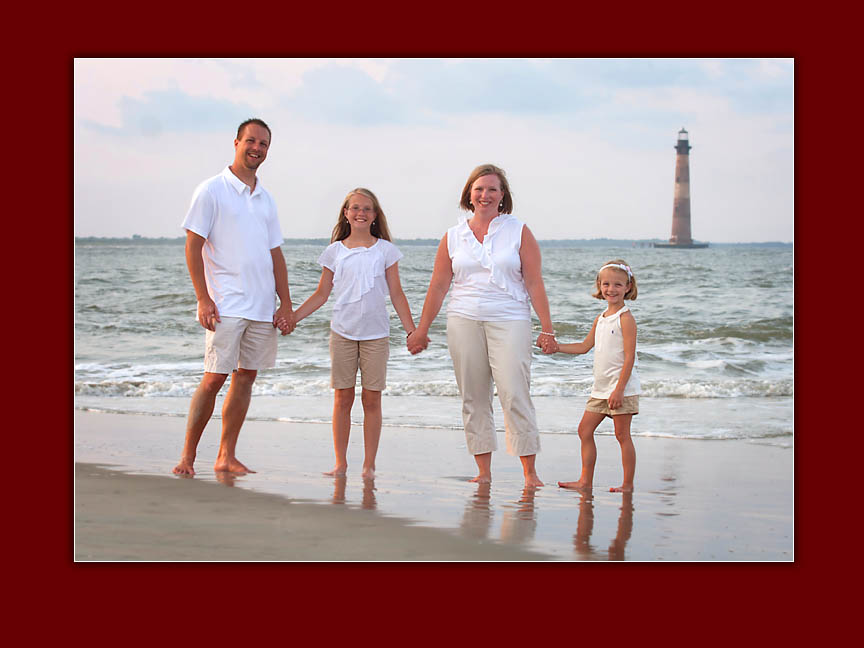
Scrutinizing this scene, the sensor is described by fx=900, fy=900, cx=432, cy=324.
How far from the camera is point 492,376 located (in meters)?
4.21

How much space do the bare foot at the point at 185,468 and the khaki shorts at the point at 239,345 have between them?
47 cm

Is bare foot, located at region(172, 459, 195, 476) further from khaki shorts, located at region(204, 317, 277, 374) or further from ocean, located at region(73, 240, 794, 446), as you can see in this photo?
ocean, located at region(73, 240, 794, 446)

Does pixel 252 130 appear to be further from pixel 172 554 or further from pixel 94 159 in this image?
pixel 94 159

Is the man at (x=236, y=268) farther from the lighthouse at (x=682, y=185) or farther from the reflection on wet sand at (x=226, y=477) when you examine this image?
→ the lighthouse at (x=682, y=185)

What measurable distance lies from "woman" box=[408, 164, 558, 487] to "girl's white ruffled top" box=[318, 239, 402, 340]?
0.83 feet

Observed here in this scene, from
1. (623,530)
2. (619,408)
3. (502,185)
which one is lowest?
(623,530)

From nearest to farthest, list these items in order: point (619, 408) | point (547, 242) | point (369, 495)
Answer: point (369, 495), point (619, 408), point (547, 242)

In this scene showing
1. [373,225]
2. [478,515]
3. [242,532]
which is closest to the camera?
[242,532]

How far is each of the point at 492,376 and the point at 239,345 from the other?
119 centimetres

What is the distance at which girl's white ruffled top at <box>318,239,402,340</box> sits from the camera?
432 cm

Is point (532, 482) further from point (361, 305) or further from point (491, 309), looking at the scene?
point (361, 305)

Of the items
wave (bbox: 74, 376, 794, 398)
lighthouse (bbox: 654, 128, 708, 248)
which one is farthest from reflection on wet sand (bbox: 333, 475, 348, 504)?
lighthouse (bbox: 654, 128, 708, 248)

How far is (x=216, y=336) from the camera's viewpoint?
4.12 m

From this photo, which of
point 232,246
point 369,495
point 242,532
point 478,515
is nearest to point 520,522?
point 478,515
